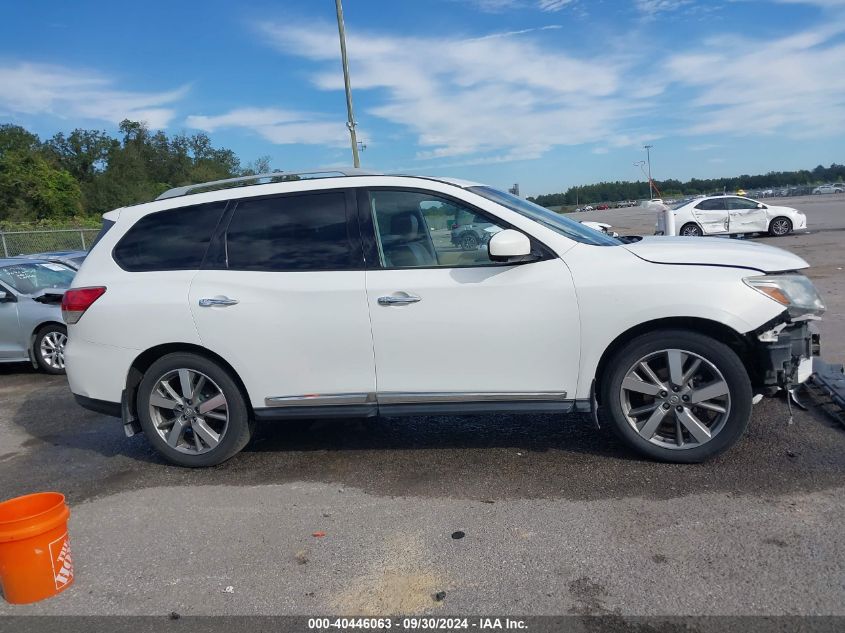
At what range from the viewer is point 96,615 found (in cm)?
309

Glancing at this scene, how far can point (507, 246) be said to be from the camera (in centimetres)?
404

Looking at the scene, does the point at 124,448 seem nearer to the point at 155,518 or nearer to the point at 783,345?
the point at 155,518

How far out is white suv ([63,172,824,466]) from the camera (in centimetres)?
410

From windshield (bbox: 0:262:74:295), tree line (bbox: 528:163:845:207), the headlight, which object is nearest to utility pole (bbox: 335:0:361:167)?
windshield (bbox: 0:262:74:295)

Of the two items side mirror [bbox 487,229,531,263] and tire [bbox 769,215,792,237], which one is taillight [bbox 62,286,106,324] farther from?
tire [bbox 769,215,792,237]

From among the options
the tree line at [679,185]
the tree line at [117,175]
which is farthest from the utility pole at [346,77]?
the tree line at [679,185]

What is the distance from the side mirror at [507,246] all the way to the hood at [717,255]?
0.76 m

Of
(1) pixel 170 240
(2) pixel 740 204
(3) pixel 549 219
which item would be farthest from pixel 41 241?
(2) pixel 740 204

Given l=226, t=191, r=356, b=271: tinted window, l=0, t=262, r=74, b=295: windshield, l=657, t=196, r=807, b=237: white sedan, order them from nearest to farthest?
l=226, t=191, r=356, b=271: tinted window → l=0, t=262, r=74, b=295: windshield → l=657, t=196, r=807, b=237: white sedan

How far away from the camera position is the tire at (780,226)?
881 inches

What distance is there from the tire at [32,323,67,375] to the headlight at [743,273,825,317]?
322 inches

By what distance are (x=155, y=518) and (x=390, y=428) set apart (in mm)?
1942

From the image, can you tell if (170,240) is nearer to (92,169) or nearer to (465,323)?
(465,323)

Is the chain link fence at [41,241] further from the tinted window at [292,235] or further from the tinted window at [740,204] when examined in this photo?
the tinted window at [740,204]
